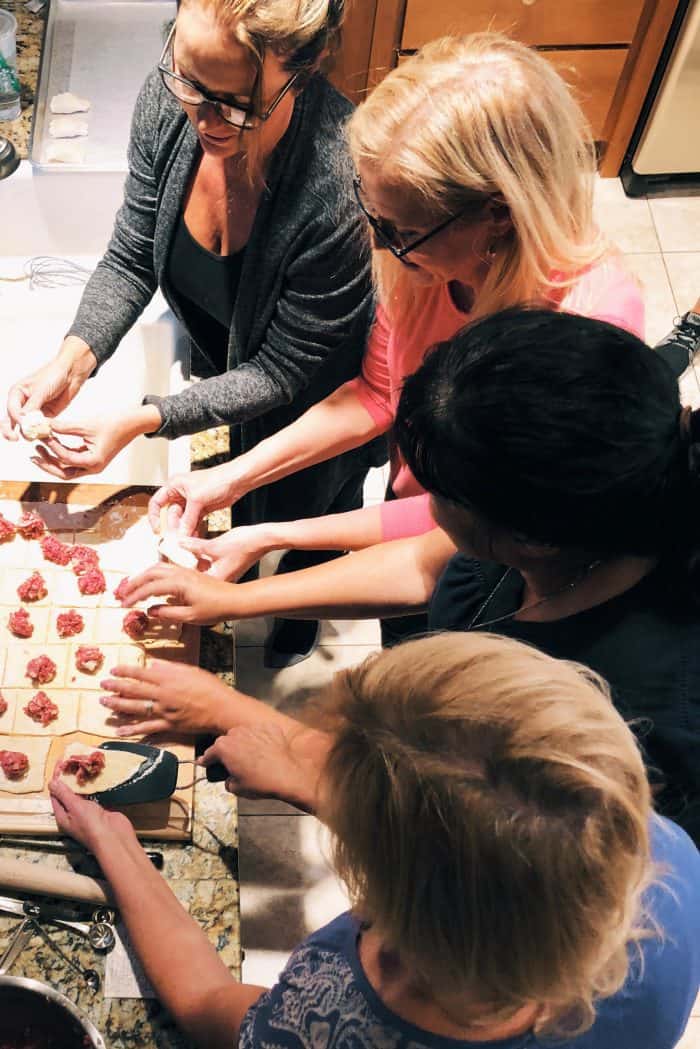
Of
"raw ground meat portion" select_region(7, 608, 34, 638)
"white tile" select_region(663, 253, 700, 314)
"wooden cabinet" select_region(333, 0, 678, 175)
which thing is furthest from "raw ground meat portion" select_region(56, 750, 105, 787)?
"white tile" select_region(663, 253, 700, 314)

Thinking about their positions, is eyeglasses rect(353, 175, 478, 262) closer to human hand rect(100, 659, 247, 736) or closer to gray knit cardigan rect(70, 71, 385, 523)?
gray knit cardigan rect(70, 71, 385, 523)

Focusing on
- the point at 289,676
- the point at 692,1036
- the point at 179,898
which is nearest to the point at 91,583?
the point at 179,898

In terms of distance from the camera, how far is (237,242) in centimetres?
141

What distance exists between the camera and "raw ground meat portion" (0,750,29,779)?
116 cm

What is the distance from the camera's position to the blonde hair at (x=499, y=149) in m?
1.04

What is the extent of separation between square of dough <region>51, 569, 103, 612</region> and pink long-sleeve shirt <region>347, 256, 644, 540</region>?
46 cm

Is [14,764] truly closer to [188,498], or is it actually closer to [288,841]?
[188,498]

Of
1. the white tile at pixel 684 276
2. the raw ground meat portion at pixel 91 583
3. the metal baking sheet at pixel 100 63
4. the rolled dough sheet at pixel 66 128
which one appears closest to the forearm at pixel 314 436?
the raw ground meat portion at pixel 91 583

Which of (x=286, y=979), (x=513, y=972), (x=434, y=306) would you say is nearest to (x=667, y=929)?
(x=513, y=972)

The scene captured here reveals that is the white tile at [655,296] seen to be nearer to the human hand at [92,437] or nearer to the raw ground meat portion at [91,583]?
the human hand at [92,437]

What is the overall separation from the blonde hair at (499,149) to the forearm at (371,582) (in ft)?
1.19

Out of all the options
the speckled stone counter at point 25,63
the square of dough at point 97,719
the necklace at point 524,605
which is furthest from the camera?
the speckled stone counter at point 25,63

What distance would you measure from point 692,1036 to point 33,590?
1729 millimetres

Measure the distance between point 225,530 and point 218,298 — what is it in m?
0.38
